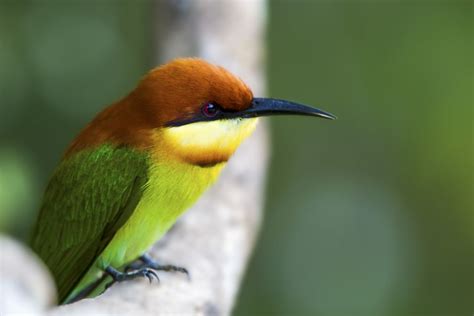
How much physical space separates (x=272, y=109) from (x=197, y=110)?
185mm

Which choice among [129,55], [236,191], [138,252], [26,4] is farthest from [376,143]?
[138,252]

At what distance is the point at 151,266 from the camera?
2139mm

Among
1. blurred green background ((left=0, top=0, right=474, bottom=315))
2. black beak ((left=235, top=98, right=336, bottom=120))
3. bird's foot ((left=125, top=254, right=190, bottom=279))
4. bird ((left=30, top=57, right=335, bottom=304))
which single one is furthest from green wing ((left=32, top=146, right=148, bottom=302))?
blurred green background ((left=0, top=0, right=474, bottom=315))

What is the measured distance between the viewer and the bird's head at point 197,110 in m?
2.03

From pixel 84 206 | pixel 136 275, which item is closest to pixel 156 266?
pixel 136 275

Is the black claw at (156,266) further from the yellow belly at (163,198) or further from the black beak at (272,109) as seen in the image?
the black beak at (272,109)

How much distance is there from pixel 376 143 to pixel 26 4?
196cm

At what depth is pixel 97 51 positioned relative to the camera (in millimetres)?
4594

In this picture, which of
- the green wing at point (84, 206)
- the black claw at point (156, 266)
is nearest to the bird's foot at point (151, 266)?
the black claw at point (156, 266)

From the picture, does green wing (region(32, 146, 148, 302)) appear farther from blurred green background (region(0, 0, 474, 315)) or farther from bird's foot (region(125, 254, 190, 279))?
blurred green background (region(0, 0, 474, 315))

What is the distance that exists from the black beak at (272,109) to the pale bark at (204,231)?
0.35 metres

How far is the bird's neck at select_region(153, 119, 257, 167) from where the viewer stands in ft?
6.70

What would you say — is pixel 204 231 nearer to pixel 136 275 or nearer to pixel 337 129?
pixel 136 275

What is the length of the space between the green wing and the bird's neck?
73 millimetres
